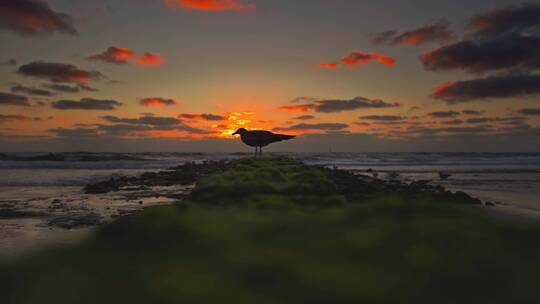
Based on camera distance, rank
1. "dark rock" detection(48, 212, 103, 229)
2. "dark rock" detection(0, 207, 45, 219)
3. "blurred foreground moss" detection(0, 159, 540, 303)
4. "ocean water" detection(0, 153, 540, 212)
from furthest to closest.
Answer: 1. "ocean water" detection(0, 153, 540, 212)
2. "dark rock" detection(0, 207, 45, 219)
3. "dark rock" detection(48, 212, 103, 229)
4. "blurred foreground moss" detection(0, 159, 540, 303)

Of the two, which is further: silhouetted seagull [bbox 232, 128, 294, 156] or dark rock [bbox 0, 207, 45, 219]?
silhouetted seagull [bbox 232, 128, 294, 156]

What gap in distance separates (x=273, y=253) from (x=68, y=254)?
69 cm

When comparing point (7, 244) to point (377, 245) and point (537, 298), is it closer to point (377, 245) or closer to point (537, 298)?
point (377, 245)

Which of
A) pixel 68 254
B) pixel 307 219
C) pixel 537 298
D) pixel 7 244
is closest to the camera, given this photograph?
pixel 537 298

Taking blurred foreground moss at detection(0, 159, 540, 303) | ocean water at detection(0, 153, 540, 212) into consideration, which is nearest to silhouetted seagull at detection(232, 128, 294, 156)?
ocean water at detection(0, 153, 540, 212)

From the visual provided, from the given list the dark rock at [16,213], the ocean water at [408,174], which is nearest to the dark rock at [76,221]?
the dark rock at [16,213]

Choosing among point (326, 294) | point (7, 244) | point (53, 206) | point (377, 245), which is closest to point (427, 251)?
point (377, 245)

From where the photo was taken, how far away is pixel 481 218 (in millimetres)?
1694

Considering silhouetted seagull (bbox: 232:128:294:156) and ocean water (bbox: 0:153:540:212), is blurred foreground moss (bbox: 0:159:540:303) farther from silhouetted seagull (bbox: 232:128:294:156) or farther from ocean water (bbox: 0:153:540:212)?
silhouetted seagull (bbox: 232:128:294:156)

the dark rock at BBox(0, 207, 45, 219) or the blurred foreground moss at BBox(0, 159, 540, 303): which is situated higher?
the blurred foreground moss at BBox(0, 159, 540, 303)

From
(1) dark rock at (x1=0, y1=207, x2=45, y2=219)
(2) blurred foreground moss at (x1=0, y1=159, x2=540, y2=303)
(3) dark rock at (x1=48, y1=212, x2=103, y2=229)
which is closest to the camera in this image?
(2) blurred foreground moss at (x1=0, y1=159, x2=540, y2=303)

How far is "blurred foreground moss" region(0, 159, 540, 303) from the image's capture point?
1.14 meters

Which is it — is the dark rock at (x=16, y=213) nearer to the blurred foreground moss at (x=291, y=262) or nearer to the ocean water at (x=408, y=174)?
the ocean water at (x=408, y=174)

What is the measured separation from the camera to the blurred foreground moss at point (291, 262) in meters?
1.14
